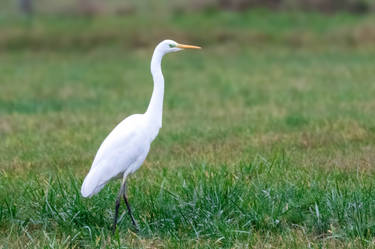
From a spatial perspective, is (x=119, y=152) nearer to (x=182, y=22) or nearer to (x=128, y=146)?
(x=128, y=146)

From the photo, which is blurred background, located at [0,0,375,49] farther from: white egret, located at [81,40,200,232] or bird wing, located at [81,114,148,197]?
bird wing, located at [81,114,148,197]

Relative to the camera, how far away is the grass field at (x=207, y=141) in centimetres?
565

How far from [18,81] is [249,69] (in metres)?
5.65

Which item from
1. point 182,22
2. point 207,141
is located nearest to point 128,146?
point 207,141

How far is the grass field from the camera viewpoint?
5.65 m

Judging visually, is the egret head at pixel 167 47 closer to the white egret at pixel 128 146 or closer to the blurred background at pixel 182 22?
the white egret at pixel 128 146

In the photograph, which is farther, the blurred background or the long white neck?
the blurred background

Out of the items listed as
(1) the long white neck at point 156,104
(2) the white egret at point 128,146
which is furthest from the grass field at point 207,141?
(1) the long white neck at point 156,104

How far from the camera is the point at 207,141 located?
9.21 metres

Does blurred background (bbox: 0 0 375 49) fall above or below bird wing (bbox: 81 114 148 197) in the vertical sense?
below

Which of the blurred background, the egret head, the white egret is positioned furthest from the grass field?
the egret head

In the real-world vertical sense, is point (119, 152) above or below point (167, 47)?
below

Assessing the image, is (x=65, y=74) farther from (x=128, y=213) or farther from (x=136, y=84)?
(x=128, y=213)

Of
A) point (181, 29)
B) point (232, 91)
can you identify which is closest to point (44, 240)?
point (232, 91)
